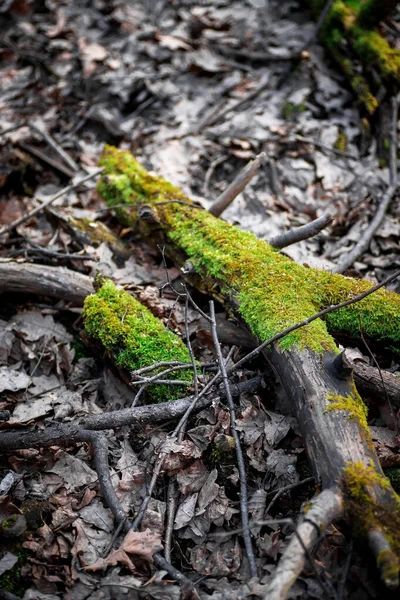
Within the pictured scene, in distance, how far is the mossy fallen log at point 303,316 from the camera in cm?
219

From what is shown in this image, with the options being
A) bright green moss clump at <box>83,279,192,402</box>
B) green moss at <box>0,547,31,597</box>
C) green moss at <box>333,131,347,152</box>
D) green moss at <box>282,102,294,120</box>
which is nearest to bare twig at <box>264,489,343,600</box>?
bright green moss clump at <box>83,279,192,402</box>

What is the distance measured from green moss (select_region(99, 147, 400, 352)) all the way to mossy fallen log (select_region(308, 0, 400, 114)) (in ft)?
10.5

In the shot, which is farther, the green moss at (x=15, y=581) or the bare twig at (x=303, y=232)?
the bare twig at (x=303, y=232)

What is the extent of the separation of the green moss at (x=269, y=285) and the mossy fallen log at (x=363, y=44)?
3.21 m

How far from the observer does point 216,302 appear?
147 inches

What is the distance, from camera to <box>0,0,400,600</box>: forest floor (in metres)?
2.50

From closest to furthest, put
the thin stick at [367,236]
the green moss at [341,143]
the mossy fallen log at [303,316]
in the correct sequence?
the mossy fallen log at [303,316] < the thin stick at [367,236] < the green moss at [341,143]

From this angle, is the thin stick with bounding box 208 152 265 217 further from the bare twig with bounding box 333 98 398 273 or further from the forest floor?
the bare twig with bounding box 333 98 398 273

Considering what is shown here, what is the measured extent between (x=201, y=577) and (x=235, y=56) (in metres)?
6.99

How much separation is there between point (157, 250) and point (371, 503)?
292cm

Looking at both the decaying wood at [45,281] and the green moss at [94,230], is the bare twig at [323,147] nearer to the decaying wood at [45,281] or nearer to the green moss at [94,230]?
the green moss at [94,230]

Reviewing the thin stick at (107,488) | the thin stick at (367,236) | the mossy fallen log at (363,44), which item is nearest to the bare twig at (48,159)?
the thin stick at (367,236)

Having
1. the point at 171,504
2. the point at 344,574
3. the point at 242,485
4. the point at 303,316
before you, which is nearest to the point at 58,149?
the point at 303,316

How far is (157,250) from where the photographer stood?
4.33 m
